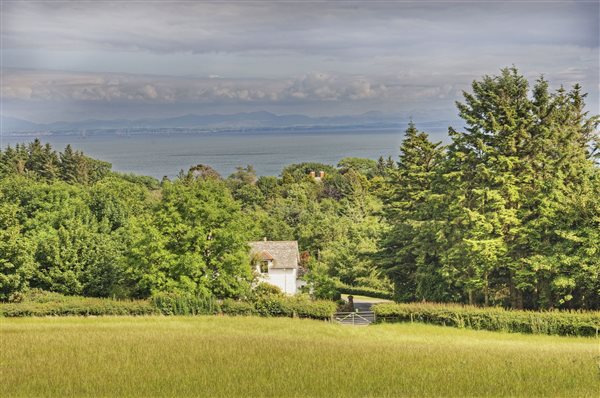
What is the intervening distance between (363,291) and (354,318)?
1836 cm

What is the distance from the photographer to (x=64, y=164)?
308ft

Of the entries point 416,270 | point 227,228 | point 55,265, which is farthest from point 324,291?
point 55,265

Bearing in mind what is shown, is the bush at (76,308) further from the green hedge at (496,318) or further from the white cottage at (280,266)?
the white cottage at (280,266)

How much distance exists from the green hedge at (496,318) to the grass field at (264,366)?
5.51 feet

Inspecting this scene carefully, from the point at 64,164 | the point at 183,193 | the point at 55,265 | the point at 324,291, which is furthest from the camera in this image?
the point at 64,164

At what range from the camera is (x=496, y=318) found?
A: 2939cm

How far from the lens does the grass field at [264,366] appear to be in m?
13.6

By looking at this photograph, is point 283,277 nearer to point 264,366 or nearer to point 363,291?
point 363,291

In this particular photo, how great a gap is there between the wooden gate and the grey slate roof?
609 inches

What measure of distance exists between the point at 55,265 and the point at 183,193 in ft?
34.7

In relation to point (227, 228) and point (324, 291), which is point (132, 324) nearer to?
point (227, 228)

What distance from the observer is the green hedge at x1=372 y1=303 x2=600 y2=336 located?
90.7ft

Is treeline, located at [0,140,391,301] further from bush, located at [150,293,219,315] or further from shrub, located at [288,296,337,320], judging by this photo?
shrub, located at [288,296,337,320]

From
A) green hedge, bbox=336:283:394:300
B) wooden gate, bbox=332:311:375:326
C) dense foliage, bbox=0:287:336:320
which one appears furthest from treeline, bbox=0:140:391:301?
wooden gate, bbox=332:311:375:326
